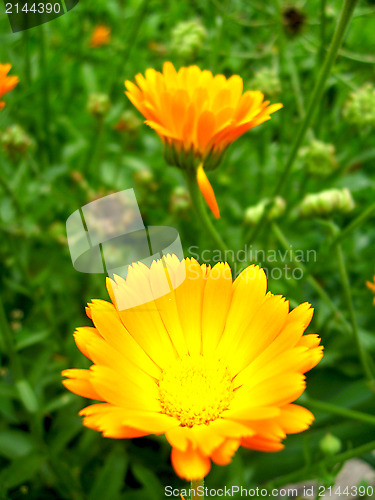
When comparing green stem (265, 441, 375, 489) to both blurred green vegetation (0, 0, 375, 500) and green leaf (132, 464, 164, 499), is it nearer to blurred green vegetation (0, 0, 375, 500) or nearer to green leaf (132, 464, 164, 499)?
blurred green vegetation (0, 0, 375, 500)

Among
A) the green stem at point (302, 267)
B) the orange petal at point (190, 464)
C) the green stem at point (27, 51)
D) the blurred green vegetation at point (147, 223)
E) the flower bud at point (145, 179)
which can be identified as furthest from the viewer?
the flower bud at point (145, 179)

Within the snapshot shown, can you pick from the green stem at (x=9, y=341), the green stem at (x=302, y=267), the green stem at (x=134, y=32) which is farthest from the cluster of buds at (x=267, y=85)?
the green stem at (x=9, y=341)

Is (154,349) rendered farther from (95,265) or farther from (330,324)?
(330,324)

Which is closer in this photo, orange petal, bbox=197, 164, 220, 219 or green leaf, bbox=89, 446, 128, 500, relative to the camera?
orange petal, bbox=197, 164, 220, 219

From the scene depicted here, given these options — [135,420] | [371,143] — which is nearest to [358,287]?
[371,143]

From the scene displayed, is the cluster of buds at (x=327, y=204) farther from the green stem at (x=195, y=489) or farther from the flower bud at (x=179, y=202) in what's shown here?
the green stem at (x=195, y=489)

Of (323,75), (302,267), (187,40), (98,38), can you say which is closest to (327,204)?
(302,267)

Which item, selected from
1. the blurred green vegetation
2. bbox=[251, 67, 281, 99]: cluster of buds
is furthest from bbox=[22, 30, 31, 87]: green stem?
bbox=[251, 67, 281, 99]: cluster of buds
